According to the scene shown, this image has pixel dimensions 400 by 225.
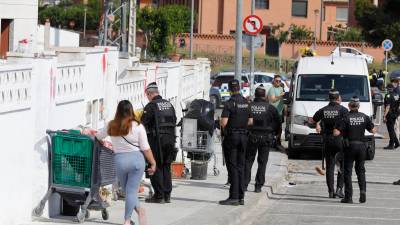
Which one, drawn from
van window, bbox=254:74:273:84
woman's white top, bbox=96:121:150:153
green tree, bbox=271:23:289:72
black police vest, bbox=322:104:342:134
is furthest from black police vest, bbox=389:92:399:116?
green tree, bbox=271:23:289:72

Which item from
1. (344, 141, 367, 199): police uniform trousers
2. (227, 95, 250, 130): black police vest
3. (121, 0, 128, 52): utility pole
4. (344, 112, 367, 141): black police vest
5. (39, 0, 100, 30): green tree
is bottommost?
(344, 141, 367, 199): police uniform trousers

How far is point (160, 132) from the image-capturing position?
1568 cm

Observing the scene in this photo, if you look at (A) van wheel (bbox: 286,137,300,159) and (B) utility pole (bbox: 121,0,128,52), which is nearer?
(A) van wheel (bbox: 286,137,300,159)

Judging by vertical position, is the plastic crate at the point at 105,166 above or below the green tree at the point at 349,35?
below

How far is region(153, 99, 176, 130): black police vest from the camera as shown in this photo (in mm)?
15625

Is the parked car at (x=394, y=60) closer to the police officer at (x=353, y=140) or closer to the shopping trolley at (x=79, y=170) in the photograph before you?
the police officer at (x=353, y=140)

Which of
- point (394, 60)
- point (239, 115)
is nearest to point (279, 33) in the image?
point (394, 60)

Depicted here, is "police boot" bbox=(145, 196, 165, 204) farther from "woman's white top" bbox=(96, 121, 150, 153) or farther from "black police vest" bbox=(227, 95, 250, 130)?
"woman's white top" bbox=(96, 121, 150, 153)

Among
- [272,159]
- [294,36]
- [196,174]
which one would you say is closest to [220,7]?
[294,36]

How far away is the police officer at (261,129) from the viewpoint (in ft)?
60.0

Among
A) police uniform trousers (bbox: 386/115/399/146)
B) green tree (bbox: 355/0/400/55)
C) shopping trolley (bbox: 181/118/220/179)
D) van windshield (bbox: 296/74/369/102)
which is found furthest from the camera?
green tree (bbox: 355/0/400/55)

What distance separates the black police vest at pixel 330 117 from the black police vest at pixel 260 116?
1.08 m

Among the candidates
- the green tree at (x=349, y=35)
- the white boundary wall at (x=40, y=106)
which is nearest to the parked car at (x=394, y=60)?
the green tree at (x=349, y=35)

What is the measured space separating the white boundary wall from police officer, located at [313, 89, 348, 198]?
383 centimetres
